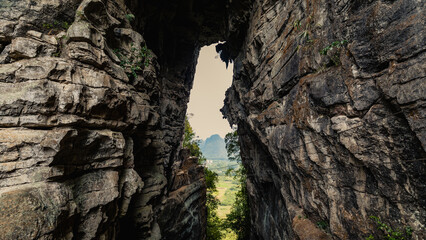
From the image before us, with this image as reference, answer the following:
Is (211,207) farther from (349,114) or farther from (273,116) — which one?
(349,114)

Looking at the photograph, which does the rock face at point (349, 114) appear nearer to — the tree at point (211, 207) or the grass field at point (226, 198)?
the grass field at point (226, 198)

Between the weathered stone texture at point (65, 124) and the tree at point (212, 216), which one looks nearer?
the weathered stone texture at point (65, 124)

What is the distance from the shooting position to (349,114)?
17.0 ft

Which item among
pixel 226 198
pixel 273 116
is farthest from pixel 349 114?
pixel 226 198

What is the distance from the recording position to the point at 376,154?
4578 millimetres

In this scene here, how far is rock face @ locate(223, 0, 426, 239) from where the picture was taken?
153 inches

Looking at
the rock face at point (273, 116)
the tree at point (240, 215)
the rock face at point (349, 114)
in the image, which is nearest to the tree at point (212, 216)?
the tree at point (240, 215)

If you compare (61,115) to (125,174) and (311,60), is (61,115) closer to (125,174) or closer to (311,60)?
(125,174)

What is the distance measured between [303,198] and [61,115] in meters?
10.2

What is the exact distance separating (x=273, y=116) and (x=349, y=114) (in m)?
4.34

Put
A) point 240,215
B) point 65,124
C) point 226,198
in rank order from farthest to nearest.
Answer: point 226,198 < point 240,215 < point 65,124

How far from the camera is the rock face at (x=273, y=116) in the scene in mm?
4125

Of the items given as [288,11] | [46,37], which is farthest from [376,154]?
[46,37]

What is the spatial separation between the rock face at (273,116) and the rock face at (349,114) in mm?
31
